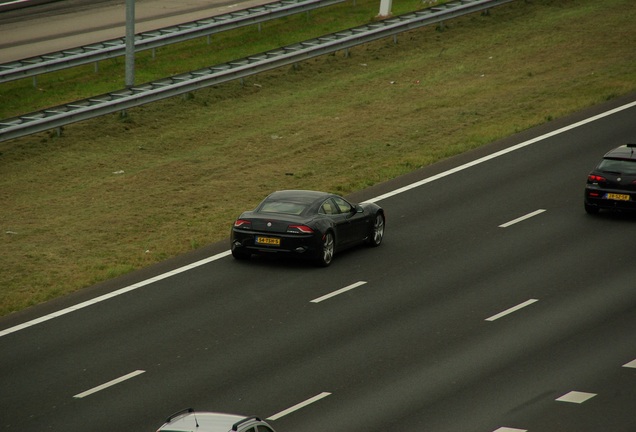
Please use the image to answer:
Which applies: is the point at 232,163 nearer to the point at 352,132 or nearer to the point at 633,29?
the point at 352,132

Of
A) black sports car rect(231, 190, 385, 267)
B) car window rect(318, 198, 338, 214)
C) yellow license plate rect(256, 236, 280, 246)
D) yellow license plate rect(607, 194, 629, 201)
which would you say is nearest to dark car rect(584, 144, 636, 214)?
yellow license plate rect(607, 194, 629, 201)

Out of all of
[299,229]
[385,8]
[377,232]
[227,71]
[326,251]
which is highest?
[385,8]

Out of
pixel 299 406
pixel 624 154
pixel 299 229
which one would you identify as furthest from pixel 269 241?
pixel 624 154

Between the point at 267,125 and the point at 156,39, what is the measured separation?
7.33m

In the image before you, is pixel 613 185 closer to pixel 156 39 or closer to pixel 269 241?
pixel 269 241

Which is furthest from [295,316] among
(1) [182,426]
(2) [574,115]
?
(2) [574,115]

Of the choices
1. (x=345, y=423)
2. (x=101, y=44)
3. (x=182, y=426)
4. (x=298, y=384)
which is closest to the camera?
(x=182, y=426)

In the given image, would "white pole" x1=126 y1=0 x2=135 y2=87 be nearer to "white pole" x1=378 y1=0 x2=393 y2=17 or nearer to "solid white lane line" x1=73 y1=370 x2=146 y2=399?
"white pole" x1=378 y1=0 x2=393 y2=17

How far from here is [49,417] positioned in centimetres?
1583

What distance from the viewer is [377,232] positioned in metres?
24.6

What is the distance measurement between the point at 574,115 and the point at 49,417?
2285 centimetres

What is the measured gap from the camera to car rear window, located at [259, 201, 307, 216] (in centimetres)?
2320

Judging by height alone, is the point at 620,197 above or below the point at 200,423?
below

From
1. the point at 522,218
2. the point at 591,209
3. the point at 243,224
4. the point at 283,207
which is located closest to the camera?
the point at 243,224
